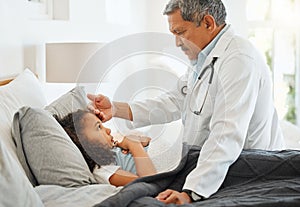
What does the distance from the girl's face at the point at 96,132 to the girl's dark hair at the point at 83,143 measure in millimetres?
15

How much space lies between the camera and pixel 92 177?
1592 millimetres

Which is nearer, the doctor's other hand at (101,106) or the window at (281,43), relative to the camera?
the doctor's other hand at (101,106)

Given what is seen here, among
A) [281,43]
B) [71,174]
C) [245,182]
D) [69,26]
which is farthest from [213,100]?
[281,43]

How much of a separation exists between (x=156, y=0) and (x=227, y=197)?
10.0 feet

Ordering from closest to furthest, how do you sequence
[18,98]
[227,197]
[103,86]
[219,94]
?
1. [227,197]
2. [219,94]
3. [103,86]
4. [18,98]

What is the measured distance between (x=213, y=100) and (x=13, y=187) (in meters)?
0.74

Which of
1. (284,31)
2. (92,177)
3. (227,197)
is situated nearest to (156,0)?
(284,31)

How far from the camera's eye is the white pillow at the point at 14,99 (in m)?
1.58

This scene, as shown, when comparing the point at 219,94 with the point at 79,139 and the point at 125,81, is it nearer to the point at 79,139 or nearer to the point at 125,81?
the point at 125,81

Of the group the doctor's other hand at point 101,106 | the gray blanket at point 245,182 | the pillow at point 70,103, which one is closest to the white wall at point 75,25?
the pillow at point 70,103

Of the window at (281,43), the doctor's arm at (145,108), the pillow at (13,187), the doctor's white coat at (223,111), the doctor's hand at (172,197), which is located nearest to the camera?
the pillow at (13,187)

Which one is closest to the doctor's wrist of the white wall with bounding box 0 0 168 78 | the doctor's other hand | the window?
the doctor's other hand

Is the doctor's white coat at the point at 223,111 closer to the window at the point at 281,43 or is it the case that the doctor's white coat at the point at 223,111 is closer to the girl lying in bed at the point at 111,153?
the girl lying in bed at the point at 111,153

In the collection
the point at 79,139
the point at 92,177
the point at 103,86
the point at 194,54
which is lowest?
the point at 92,177
